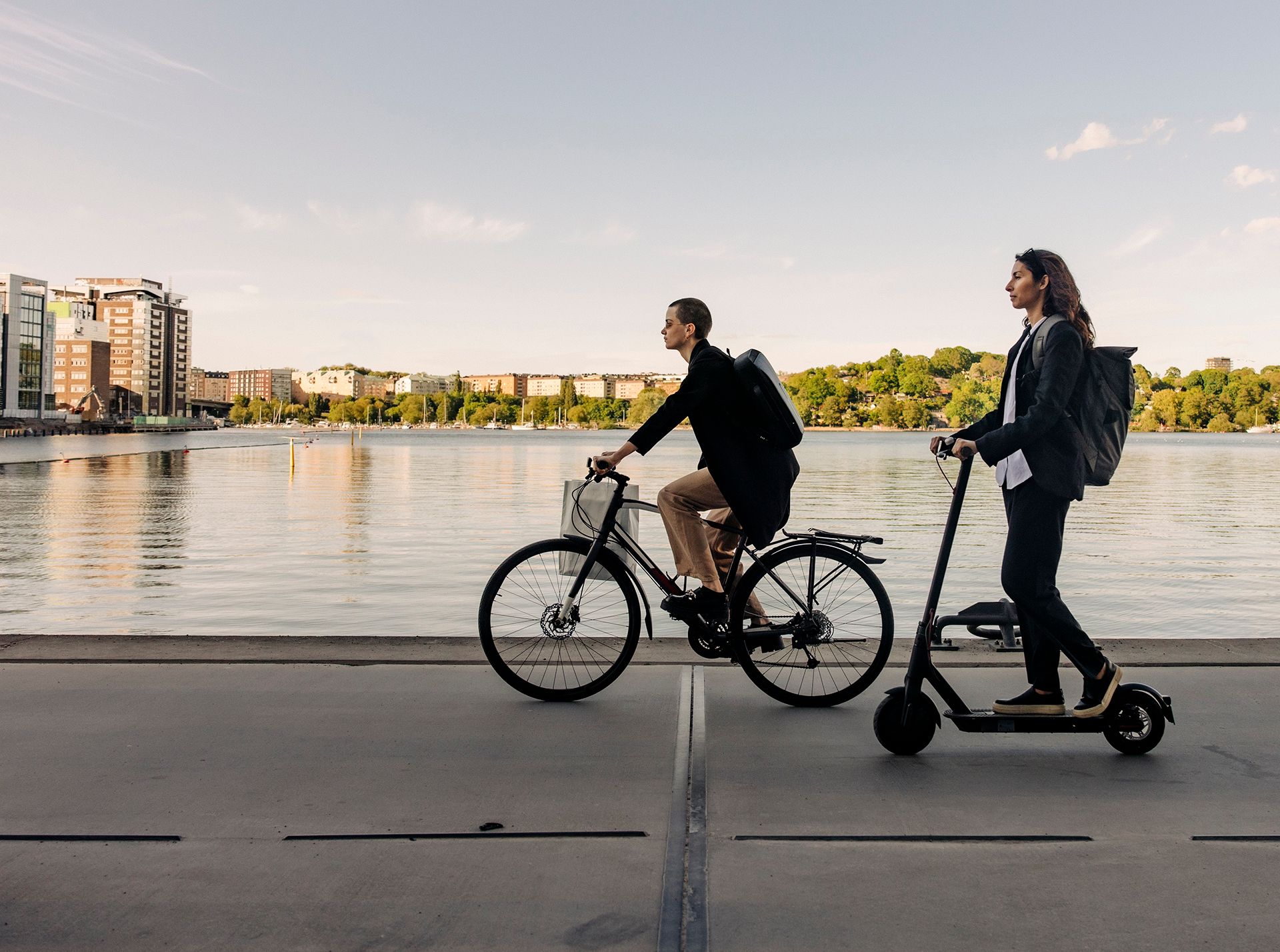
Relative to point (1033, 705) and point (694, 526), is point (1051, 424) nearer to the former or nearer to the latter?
point (1033, 705)

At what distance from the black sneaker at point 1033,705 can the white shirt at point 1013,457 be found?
0.84 m

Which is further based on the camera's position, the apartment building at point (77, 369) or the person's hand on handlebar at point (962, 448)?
the apartment building at point (77, 369)

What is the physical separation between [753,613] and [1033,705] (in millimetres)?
1350

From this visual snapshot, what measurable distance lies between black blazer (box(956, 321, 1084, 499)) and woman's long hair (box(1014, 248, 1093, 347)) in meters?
0.08

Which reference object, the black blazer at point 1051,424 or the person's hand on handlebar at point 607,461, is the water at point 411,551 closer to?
the person's hand on handlebar at point 607,461

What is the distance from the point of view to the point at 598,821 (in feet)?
11.6

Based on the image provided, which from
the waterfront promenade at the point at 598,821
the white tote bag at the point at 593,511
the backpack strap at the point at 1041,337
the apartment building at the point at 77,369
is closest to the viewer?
the waterfront promenade at the point at 598,821

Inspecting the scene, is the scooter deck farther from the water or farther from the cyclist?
the water

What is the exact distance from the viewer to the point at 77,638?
607 centimetres

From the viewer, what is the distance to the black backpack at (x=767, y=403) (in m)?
5.14

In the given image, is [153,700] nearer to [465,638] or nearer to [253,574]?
[465,638]

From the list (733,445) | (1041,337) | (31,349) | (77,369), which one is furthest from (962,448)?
(77,369)

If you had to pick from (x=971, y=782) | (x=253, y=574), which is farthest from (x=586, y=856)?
(x=253, y=574)

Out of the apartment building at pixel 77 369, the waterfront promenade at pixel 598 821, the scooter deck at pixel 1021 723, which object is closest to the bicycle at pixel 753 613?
the waterfront promenade at pixel 598 821
